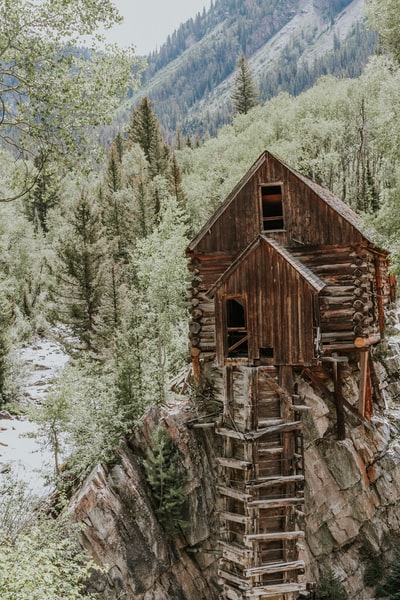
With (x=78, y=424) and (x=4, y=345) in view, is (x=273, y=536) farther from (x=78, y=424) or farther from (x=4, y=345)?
(x=4, y=345)

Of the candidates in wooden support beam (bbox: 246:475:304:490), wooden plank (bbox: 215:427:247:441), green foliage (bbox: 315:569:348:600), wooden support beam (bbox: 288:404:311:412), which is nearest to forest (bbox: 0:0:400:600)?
wooden plank (bbox: 215:427:247:441)

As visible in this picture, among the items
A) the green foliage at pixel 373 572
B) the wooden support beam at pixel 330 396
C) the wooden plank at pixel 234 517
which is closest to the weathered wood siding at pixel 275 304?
the wooden support beam at pixel 330 396

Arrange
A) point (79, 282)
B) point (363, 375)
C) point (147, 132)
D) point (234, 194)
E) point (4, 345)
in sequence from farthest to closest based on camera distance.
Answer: point (147, 132) < point (79, 282) < point (4, 345) < point (234, 194) < point (363, 375)

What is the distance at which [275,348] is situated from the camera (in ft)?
50.4

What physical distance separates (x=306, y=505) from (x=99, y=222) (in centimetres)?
1966

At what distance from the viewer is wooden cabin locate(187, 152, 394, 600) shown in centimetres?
1506

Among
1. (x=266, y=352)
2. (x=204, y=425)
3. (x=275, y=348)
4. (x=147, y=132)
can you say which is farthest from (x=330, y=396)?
(x=147, y=132)

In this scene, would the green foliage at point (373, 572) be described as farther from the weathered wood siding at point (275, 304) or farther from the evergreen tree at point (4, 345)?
the evergreen tree at point (4, 345)

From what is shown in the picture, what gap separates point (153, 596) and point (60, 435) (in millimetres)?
6276

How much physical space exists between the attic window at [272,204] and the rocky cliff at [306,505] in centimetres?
596

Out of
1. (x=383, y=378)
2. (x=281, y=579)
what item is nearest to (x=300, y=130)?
(x=383, y=378)

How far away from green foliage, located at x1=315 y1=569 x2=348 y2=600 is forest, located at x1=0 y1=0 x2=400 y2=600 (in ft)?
27.0

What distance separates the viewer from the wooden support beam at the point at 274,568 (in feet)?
48.1

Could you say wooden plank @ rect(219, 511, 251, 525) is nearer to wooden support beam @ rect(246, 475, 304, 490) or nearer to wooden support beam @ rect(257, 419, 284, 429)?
wooden support beam @ rect(246, 475, 304, 490)
